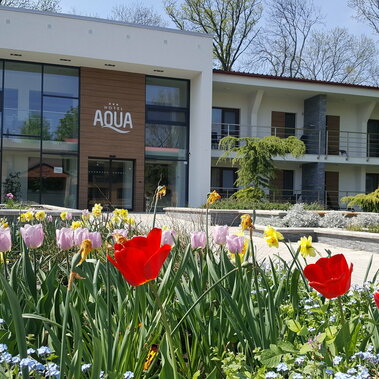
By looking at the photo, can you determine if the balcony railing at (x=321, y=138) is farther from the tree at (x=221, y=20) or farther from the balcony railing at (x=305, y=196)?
the tree at (x=221, y=20)

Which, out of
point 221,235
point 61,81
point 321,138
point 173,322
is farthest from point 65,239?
point 321,138

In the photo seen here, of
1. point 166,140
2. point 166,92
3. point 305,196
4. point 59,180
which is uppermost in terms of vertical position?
point 166,92

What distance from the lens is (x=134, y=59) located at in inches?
718

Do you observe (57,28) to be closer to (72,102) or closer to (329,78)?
(72,102)

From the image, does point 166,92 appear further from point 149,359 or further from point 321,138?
point 149,359

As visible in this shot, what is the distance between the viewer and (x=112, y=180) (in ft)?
63.8

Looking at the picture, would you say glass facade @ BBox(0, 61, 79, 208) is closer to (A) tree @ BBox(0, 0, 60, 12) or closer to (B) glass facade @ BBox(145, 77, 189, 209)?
(B) glass facade @ BBox(145, 77, 189, 209)

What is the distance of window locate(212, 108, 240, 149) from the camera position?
21.7 m

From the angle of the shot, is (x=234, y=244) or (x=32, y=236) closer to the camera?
(x=32, y=236)

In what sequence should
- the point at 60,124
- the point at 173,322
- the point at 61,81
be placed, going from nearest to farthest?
the point at 173,322 < the point at 60,124 < the point at 61,81

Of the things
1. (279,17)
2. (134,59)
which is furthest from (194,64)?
(279,17)

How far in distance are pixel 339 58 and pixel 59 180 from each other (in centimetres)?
2476

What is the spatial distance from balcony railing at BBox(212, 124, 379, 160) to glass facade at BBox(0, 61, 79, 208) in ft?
22.5

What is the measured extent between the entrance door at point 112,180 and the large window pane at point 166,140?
1.27 m
